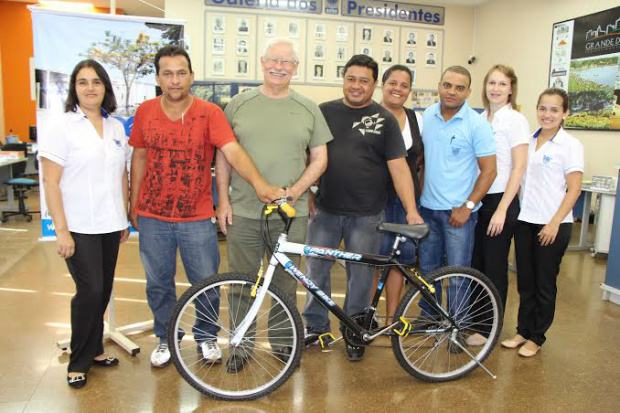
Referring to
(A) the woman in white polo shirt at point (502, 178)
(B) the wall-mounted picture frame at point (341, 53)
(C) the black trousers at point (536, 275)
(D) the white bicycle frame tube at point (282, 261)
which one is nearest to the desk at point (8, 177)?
(B) the wall-mounted picture frame at point (341, 53)

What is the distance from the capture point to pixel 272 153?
2318 millimetres

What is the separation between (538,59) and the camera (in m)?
7.13

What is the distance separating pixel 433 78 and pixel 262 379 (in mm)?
7026

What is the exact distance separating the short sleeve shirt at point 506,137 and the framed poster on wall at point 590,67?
4229mm

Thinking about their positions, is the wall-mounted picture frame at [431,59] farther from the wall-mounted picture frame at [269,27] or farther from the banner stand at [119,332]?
the banner stand at [119,332]

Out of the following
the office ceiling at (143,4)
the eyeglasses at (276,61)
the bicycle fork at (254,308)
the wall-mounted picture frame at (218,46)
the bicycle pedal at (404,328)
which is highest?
the office ceiling at (143,4)

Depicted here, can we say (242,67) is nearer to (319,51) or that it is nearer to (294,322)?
(319,51)

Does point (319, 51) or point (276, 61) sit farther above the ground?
point (319, 51)

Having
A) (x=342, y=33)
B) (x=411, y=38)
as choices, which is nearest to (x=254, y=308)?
(x=342, y=33)

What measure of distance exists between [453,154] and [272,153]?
3.20 feet

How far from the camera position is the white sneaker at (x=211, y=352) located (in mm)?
2494

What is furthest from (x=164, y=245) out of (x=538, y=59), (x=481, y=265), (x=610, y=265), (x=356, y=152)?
(x=538, y=59)

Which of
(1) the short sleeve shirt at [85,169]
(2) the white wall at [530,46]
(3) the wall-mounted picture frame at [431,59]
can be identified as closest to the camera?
(1) the short sleeve shirt at [85,169]

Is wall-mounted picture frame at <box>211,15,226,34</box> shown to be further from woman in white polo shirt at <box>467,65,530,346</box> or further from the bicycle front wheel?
the bicycle front wheel
